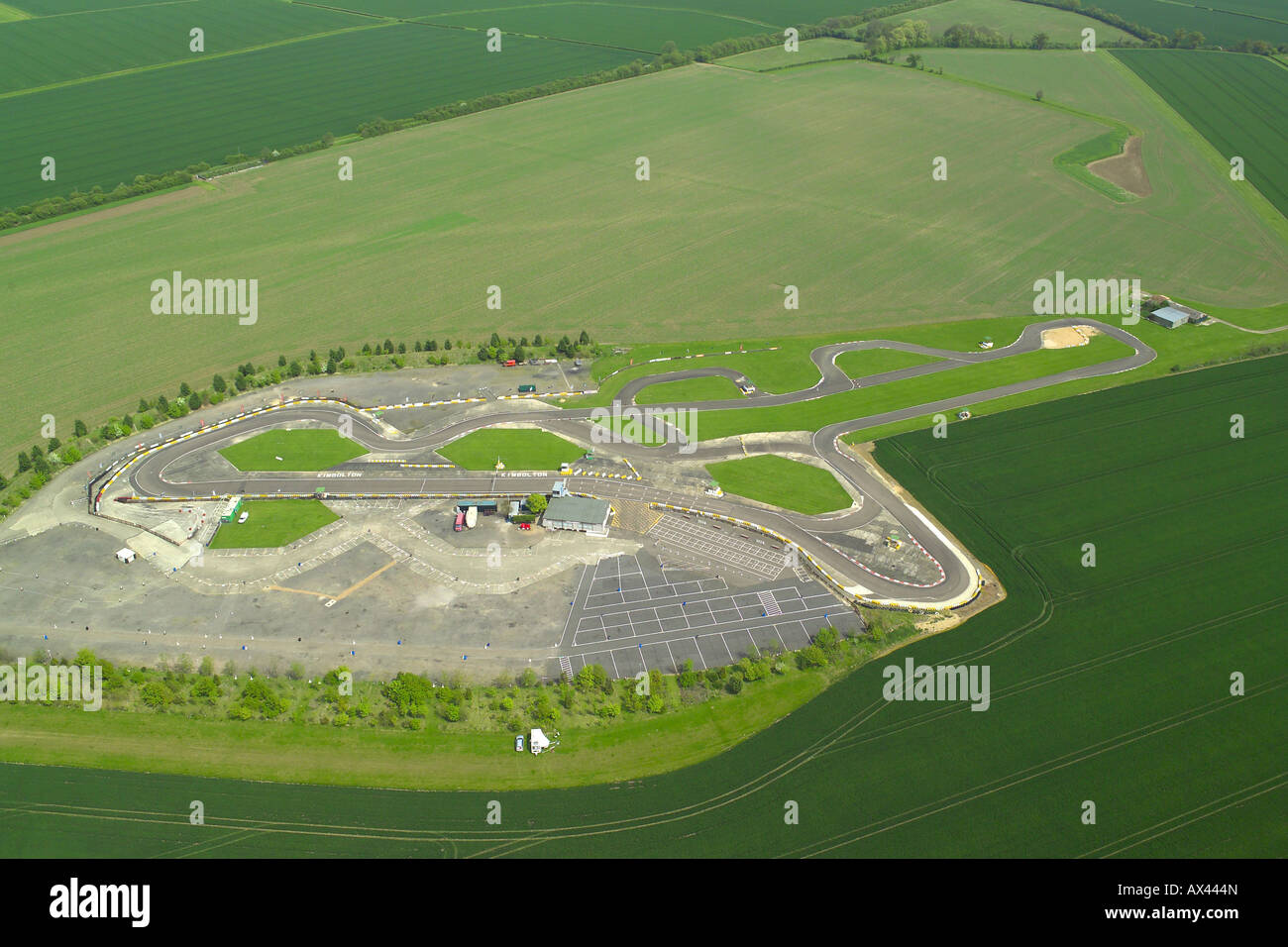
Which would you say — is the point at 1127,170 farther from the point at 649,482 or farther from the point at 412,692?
the point at 412,692

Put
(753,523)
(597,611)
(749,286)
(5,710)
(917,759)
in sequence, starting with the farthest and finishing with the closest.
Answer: (749,286)
(753,523)
(597,611)
(5,710)
(917,759)

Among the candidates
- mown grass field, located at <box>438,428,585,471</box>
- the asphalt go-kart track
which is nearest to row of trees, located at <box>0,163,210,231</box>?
the asphalt go-kart track

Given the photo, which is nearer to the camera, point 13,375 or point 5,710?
point 5,710

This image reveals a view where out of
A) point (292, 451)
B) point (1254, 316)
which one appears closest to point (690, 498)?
point (292, 451)

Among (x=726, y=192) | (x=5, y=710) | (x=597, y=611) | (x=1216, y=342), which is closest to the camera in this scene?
(x=5, y=710)

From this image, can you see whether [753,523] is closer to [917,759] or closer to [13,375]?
[917,759]

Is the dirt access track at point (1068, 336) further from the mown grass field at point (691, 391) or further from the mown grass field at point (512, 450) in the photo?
the mown grass field at point (512, 450)
